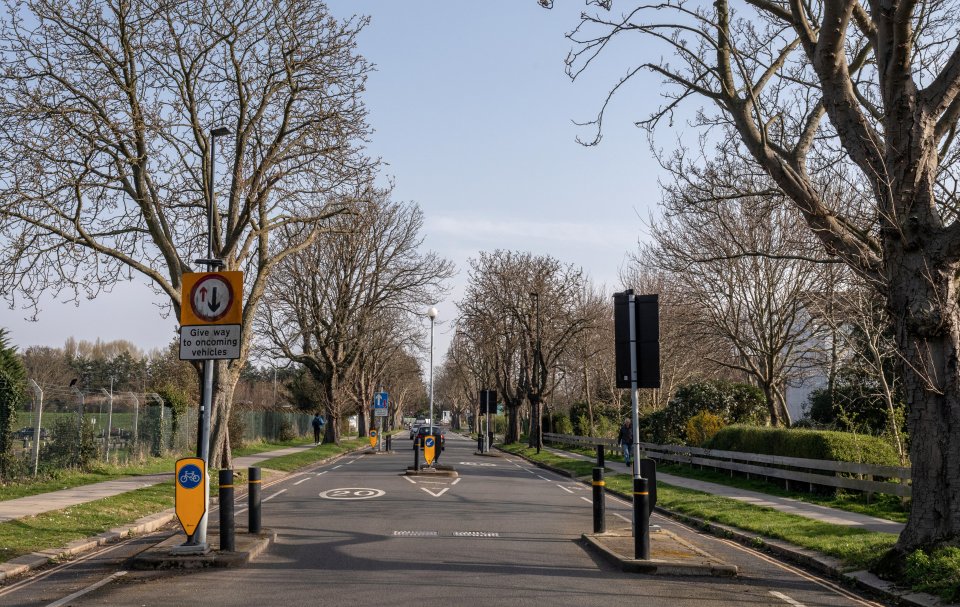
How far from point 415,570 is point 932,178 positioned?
24.8 ft

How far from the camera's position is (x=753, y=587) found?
9336mm

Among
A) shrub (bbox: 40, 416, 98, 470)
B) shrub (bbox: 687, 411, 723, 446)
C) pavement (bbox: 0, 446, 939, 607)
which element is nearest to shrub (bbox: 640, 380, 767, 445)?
shrub (bbox: 687, 411, 723, 446)

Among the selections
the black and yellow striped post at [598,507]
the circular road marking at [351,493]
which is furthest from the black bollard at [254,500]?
the circular road marking at [351,493]

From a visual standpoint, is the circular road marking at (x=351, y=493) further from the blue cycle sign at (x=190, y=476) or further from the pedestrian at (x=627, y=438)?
the pedestrian at (x=627, y=438)

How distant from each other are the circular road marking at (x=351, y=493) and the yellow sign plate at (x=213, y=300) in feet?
27.2

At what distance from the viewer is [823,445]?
19672 mm

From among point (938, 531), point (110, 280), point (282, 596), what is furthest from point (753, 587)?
point (110, 280)

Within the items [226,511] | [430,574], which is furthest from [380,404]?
[430,574]

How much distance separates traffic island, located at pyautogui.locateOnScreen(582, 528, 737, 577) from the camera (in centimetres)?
998

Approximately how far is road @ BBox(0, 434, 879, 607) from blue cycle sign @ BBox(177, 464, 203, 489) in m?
1.11

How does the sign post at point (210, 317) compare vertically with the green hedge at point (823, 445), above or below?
above

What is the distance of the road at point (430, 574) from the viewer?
8391 mm

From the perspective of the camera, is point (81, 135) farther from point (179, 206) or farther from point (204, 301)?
point (204, 301)

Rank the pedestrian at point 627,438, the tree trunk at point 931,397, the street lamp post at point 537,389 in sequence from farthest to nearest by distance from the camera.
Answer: the street lamp post at point 537,389
the pedestrian at point 627,438
the tree trunk at point 931,397
